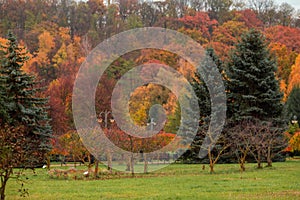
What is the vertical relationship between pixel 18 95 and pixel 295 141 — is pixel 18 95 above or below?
above

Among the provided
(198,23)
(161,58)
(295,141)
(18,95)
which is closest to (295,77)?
(161,58)

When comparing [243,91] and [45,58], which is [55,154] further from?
[45,58]

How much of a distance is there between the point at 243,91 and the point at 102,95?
65.3 feet

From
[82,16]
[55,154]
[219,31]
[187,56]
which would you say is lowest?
[55,154]

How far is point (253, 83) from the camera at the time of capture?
33.2 m

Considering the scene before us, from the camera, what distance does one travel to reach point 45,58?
59.0 meters

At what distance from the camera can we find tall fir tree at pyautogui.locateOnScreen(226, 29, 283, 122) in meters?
32.5

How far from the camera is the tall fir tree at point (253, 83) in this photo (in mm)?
32469

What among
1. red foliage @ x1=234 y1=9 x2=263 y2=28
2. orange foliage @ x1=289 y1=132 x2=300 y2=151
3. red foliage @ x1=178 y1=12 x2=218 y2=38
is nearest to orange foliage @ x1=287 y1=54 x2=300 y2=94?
orange foliage @ x1=289 y1=132 x2=300 y2=151

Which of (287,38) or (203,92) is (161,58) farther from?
(203,92)

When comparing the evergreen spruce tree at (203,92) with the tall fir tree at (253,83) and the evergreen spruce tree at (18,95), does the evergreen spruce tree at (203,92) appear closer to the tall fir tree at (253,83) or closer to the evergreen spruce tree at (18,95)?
the tall fir tree at (253,83)

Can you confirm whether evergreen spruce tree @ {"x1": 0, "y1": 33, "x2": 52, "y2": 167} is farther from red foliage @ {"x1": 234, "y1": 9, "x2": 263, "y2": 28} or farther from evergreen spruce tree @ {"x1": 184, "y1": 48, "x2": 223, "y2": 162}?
red foliage @ {"x1": 234, "y1": 9, "x2": 263, "y2": 28}

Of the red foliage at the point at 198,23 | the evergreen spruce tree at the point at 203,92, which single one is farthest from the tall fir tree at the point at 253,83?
the red foliage at the point at 198,23

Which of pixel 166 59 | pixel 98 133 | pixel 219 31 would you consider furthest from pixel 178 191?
pixel 219 31
